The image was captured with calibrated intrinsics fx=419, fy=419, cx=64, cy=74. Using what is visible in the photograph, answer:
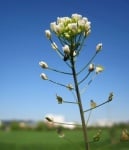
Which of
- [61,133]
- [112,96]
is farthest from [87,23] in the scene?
[61,133]

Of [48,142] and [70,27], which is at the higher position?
[48,142]

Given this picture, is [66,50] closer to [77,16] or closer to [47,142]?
[77,16]

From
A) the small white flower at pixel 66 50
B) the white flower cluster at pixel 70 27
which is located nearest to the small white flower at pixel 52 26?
the white flower cluster at pixel 70 27

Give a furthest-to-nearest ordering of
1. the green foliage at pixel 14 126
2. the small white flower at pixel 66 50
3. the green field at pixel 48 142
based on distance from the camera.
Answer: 1. the green foliage at pixel 14 126
2. the green field at pixel 48 142
3. the small white flower at pixel 66 50

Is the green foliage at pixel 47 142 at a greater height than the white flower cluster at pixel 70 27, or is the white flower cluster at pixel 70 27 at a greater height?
the green foliage at pixel 47 142

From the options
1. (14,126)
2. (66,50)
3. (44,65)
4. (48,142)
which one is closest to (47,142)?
(48,142)

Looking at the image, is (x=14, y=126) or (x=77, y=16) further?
(x=14, y=126)

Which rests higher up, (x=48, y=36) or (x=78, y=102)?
(x=48, y=36)

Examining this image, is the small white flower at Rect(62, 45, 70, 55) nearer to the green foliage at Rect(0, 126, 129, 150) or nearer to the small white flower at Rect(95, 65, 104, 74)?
the small white flower at Rect(95, 65, 104, 74)

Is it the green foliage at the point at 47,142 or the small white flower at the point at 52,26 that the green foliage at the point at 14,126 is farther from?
the small white flower at the point at 52,26

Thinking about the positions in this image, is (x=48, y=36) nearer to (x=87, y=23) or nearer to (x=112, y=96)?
(x=87, y=23)

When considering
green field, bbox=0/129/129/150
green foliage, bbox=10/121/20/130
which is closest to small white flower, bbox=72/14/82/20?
green field, bbox=0/129/129/150
